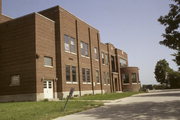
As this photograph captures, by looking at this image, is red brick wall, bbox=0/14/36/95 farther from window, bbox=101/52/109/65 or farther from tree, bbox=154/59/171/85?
tree, bbox=154/59/171/85

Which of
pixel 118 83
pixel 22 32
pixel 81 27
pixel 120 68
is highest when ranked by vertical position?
pixel 81 27

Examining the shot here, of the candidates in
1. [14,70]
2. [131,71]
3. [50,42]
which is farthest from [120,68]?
[14,70]

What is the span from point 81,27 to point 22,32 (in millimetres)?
10344

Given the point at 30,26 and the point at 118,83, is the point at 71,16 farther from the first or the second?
the point at 118,83

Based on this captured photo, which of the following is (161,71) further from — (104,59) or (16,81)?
(16,81)

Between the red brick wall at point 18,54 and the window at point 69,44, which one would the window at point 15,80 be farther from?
the window at point 69,44

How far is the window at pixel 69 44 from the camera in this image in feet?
89.2

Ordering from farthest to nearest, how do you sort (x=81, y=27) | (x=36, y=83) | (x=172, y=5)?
1. (x=81, y=27)
2. (x=36, y=83)
3. (x=172, y=5)

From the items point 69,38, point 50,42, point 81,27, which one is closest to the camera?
point 50,42

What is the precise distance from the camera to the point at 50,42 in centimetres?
2500

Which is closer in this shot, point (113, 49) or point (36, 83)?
Answer: point (36, 83)

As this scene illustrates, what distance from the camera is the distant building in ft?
73.0

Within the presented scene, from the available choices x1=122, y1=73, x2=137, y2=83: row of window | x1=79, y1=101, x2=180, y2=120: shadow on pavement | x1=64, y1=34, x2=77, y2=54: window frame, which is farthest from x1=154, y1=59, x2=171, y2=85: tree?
x1=79, y1=101, x2=180, y2=120: shadow on pavement

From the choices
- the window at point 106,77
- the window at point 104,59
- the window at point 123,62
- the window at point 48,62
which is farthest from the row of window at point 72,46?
the window at point 123,62
